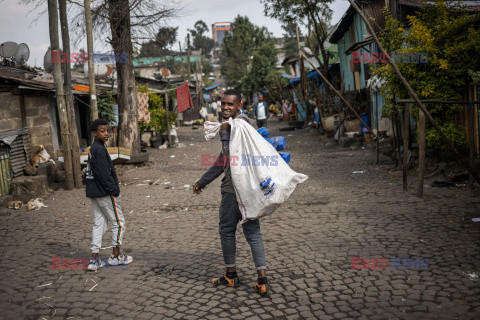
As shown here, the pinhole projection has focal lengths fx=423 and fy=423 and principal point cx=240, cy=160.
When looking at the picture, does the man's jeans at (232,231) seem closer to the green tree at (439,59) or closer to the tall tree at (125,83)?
the green tree at (439,59)

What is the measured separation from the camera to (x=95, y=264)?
183 inches

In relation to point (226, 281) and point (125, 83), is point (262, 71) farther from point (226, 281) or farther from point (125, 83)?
point (226, 281)

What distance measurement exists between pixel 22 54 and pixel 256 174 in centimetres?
1350

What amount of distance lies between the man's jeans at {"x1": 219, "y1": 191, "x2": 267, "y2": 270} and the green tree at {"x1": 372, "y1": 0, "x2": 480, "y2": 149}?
5.98m

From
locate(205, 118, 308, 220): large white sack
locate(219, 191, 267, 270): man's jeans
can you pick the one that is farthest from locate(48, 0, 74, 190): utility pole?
locate(205, 118, 308, 220): large white sack

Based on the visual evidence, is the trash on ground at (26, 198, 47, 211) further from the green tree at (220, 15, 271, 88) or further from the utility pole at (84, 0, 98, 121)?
the green tree at (220, 15, 271, 88)

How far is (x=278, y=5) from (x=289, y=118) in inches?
422

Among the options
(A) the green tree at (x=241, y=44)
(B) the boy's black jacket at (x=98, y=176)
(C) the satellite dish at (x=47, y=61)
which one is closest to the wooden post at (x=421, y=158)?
(B) the boy's black jacket at (x=98, y=176)

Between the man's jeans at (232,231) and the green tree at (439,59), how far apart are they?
5.98 metres

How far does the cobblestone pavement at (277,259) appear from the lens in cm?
362

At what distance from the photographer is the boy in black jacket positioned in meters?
4.62

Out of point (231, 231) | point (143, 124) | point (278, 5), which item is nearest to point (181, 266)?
point (231, 231)

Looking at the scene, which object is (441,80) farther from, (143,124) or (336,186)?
(143,124)

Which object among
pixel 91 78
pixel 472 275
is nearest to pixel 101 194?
pixel 472 275
